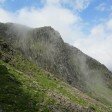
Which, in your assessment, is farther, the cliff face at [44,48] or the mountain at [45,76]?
the cliff face at [44,48]

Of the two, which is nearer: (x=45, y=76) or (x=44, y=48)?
(x=45, y=76)

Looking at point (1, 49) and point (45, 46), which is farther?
point (45, 46)

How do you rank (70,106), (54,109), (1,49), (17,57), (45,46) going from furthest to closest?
(45,46) → (17,57) → (1,49) → (70,106) → (54,109)

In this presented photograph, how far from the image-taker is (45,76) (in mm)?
99125

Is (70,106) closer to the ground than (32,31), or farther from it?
closer to the ground

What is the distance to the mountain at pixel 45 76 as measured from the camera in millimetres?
55031

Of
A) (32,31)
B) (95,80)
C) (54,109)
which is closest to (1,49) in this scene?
(54,109)

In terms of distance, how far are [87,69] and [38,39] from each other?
5182cm

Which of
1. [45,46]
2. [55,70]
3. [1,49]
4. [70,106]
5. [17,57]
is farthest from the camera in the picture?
[45,46]

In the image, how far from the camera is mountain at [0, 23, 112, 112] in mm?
55031

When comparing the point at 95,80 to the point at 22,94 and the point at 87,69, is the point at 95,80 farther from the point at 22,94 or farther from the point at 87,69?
the point at 22,94

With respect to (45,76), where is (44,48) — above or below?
above

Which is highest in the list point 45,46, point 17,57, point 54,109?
point 45,46

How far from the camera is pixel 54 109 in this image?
174ft
